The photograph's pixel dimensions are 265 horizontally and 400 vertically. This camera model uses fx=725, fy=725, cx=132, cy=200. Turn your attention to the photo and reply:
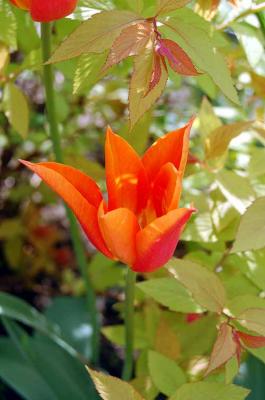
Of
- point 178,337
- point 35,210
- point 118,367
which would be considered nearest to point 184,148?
point 178,337

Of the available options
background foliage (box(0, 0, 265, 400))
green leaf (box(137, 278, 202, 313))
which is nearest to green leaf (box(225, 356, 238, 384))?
background foliage (box(0, 0, 265, 400))

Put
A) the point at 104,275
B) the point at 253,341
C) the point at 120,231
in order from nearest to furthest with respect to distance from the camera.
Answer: the point at 120,231 → the point at 253,341 → the point at 104,275

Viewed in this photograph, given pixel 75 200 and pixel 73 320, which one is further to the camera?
pixel 73 320

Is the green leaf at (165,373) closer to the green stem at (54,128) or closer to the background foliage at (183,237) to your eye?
the background foliage at (183,237)

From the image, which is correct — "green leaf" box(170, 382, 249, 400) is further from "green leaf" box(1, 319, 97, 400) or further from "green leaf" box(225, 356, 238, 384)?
"green leaf" box(1, 319, 97, 400)

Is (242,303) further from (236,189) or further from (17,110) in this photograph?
(17,110)

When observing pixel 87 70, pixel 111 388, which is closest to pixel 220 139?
pixel 87 70
